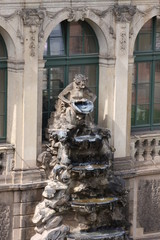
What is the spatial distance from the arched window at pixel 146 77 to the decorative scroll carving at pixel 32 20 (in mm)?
3718

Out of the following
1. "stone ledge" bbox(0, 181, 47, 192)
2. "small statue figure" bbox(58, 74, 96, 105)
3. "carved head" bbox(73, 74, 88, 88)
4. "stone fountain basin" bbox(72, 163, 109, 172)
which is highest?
"carved head" bbox(73, 74, 88, 88)

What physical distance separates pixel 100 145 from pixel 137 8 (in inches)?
166

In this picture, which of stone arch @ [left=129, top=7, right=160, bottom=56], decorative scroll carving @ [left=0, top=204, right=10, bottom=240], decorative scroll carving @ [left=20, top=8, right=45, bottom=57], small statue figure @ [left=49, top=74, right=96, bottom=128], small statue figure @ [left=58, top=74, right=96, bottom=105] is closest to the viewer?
decorative scroll carving @ [left=20, top=8, right=45, bottom=57]

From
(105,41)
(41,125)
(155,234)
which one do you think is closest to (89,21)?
(105,41)

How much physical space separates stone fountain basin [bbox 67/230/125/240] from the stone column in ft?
8.09

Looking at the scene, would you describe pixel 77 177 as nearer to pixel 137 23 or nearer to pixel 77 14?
pixel 77 14

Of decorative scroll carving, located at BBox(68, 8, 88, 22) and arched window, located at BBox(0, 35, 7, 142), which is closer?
arched window, located at BBox(0, 35, 7, 142)

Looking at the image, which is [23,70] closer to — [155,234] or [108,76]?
[108,76]

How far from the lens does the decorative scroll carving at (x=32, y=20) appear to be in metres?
34.9

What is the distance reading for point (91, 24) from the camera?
120 feet

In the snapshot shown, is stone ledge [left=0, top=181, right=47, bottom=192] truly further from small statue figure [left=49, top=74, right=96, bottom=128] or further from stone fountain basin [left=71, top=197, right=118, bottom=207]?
small statue figure [left=49, top=74, right=96, bottom=128]

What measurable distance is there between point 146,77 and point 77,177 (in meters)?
4.41

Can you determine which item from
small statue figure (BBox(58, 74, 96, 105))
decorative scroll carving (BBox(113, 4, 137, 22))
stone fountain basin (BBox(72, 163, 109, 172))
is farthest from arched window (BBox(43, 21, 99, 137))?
stone fountain basin (BBox(72, 163, 109, 172))

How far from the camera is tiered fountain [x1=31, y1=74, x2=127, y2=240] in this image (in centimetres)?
3516
